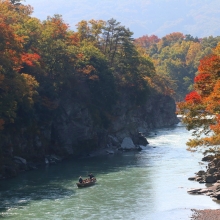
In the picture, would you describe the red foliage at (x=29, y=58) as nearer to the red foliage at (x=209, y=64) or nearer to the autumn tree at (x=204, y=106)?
the autumn tree at (x=204, y=106)

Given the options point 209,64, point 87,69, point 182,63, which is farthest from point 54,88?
point 182,63

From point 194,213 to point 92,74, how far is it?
43.0 m

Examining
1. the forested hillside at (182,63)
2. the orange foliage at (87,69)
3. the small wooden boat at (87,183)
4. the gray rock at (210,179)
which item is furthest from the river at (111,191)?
the forested hillside at (182,63)

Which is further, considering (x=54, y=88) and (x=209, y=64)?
(x=54, y=88)

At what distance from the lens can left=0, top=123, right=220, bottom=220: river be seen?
128 ft

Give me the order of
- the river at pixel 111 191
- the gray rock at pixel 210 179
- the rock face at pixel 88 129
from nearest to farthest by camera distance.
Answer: the river at pixel 111 191 → the gray rock at pixel 210 179 → the rock face at pixel 88 129

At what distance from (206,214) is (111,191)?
12219mm

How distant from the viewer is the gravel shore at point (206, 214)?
35909 millimetres

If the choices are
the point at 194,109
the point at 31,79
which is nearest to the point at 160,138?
the point at 31,79

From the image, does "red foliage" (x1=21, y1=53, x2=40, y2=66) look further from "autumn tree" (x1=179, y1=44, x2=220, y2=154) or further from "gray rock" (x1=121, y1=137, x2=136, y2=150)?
"autumn tree" (x1=179, y1=44, x2=220, y2=154)

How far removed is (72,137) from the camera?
70.9 meters

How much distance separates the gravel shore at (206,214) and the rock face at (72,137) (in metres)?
24.9

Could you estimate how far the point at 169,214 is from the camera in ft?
126

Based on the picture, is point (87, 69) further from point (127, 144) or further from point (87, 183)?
point (87, 183)
